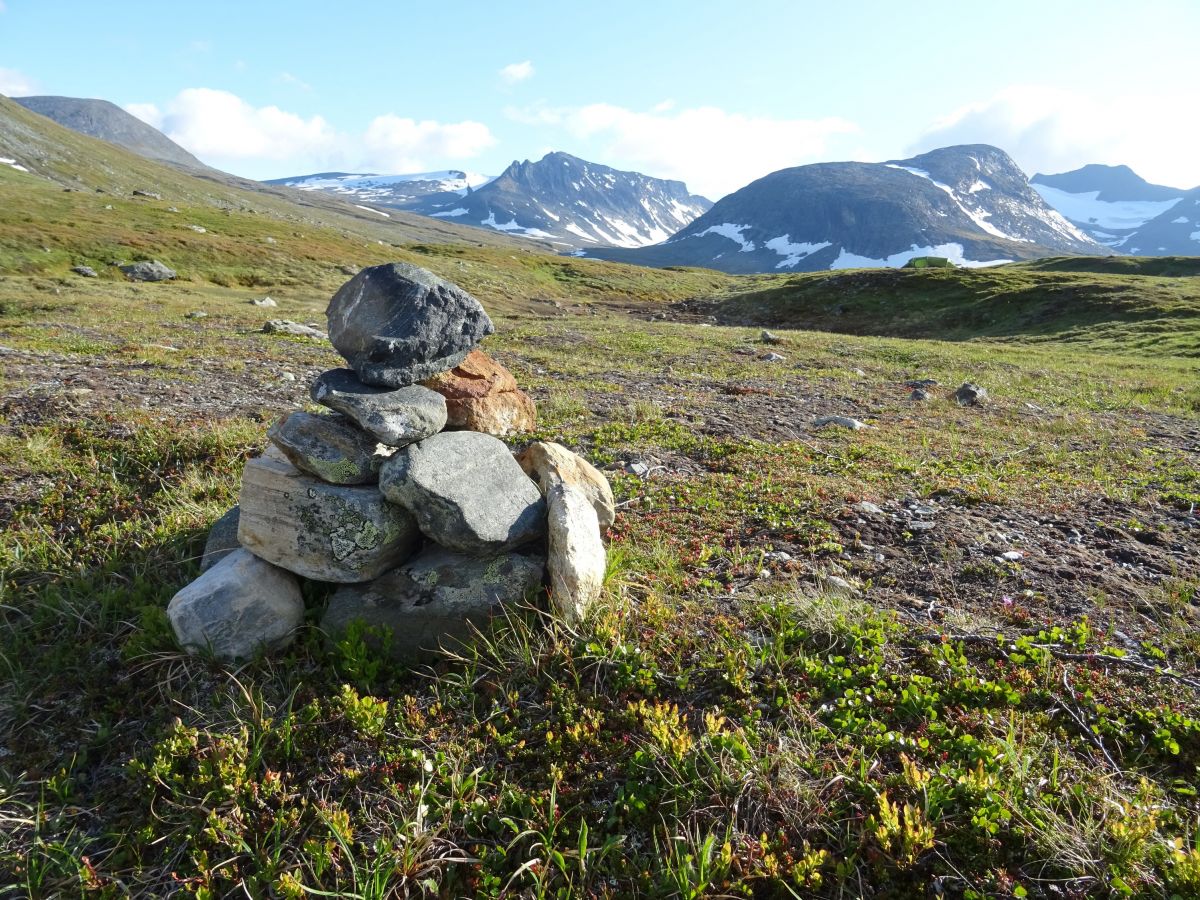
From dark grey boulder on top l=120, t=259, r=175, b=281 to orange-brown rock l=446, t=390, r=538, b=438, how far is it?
177ft

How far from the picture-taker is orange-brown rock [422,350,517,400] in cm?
859

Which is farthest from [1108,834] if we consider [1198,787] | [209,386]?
[209,386]

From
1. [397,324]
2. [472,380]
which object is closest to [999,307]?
[472,380]

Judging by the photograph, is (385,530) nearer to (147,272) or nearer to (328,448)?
(328,448)

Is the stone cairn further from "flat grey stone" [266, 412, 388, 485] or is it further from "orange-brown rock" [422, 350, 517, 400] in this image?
"orange-brown rock" [422, 350, 517, 400]

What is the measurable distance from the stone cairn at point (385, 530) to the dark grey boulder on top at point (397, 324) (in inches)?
1.1

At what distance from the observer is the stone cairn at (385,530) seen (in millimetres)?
5918

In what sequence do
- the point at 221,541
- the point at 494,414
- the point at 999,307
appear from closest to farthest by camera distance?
the point at 221,541, the point at 494,414, the point at 999,307

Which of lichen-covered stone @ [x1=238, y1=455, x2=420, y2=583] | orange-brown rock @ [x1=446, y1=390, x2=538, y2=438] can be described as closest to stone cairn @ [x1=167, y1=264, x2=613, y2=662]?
lichen-covered stone @ [x1=238, y1=455, x2=420, y2=583]

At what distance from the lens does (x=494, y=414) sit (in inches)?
384

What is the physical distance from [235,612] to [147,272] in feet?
190

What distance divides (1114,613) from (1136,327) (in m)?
48.6

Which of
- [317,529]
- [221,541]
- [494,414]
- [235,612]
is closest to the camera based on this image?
[235,612]

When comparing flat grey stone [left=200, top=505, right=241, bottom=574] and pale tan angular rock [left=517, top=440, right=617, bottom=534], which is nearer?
flat grey stone [left=200, top=505, right=241, bottom=574]
